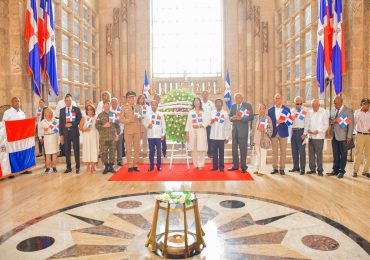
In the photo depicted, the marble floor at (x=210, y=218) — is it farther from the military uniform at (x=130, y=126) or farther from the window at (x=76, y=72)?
the window at (x=76, y=72)

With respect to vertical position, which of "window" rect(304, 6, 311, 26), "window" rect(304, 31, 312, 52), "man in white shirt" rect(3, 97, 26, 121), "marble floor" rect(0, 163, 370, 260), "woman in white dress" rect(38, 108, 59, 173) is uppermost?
"window" rect(304, 6, 311, 26)

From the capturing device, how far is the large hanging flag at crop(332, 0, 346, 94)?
23.7 feet

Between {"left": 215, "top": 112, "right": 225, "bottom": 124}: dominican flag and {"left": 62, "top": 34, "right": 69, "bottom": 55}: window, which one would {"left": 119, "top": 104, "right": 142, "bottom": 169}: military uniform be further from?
{"left": 62, "top": 34, "right": 69, "bottom": 55}: window

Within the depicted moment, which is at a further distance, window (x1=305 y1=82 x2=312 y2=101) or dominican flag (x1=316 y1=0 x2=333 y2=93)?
window (x1=305 y1=82 x2=312 y2=101)

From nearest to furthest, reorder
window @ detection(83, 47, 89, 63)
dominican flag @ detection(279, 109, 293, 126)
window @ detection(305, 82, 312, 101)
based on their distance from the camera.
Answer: dominican flag @ detection(279, 109, 293, 126)
window @ detection(305, 82, 312, 101)
window @ detection(83, 47, 89, 63)

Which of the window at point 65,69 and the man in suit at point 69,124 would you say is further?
the window at point 65,69

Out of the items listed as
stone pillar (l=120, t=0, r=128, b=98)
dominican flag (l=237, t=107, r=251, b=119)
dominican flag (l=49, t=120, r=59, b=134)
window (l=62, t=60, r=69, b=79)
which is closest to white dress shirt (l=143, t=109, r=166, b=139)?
dominican flag (l=237, t=107, r=251, b=119)

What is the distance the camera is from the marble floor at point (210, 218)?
121 inches

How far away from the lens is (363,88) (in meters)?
7.13

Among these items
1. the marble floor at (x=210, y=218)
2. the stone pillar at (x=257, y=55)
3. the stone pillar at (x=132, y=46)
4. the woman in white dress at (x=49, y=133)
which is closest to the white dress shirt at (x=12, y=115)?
the woman in white dress at (x=49, y=133)

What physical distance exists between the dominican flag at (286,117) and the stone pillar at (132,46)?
7648mm

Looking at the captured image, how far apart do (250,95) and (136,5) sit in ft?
19.0

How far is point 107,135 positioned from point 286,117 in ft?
12.0

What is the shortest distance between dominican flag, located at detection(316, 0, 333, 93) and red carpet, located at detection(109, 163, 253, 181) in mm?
3164
